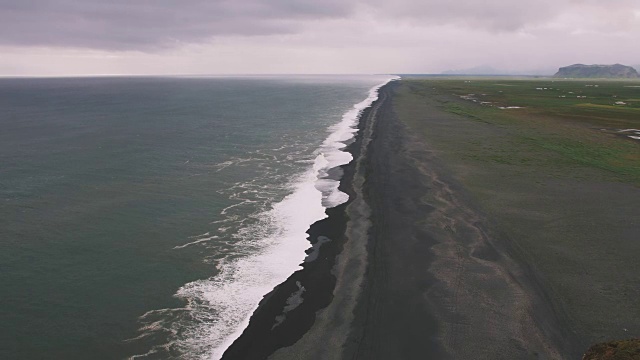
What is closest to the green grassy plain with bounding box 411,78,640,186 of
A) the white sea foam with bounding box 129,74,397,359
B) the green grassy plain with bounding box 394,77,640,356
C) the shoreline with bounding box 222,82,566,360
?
the green grassy plain with bounding box 394,77,640,356

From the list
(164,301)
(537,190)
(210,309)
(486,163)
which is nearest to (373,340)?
(210,309)

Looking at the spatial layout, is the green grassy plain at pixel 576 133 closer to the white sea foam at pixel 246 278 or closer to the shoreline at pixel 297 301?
the white sea foam at pixel 246 278

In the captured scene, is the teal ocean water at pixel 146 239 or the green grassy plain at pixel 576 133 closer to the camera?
the teal ocean water at pixel 146 239

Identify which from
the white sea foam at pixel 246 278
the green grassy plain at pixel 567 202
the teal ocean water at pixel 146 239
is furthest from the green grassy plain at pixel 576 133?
the teal ocean water at pixel 146 239

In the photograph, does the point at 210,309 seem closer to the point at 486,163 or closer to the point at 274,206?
the point at 274,206

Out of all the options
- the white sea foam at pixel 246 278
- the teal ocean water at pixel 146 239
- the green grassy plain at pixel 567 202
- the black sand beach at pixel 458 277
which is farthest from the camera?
the green grassy plain at pixel 567 202
